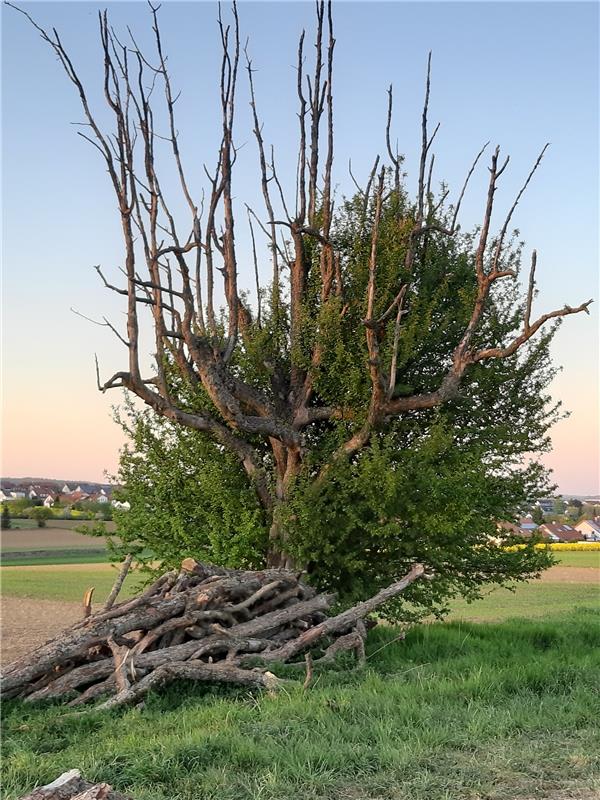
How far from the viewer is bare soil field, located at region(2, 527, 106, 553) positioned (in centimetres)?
6166

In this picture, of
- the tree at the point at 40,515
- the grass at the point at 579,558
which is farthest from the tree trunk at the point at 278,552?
the tree at the point at 40,515

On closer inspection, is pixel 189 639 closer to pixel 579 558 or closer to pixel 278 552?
pixel 278 552

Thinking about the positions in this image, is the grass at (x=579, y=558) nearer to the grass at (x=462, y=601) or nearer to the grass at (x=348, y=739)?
the grass at (x=462, y=601)

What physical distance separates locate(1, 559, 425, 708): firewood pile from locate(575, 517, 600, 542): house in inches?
2890

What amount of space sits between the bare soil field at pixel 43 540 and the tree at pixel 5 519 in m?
0.85

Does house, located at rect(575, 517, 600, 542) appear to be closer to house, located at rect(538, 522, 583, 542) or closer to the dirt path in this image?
house, located at rect(538, 522, 583, 542)

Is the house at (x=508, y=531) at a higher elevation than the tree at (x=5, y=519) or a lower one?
higher

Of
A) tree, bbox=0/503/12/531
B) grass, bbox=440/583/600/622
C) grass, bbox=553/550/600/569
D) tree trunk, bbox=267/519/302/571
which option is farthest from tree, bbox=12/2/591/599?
tree, bbox=0/503/12/531

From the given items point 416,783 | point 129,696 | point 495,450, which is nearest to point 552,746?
point 416,783

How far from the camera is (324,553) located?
13852mm

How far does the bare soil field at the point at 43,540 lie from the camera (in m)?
61.7

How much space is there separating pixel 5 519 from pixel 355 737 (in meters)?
67.5

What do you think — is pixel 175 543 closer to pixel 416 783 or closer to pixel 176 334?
pixel 176 334

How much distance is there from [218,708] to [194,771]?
6.62 feet
